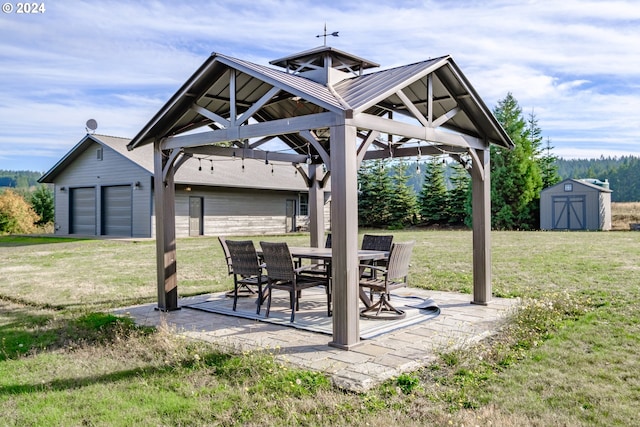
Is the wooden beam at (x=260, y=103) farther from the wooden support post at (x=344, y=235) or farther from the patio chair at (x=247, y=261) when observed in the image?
the patio chair at (x=247, y=261)

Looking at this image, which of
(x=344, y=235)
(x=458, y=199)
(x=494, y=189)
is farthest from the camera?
(x=458, y=199)

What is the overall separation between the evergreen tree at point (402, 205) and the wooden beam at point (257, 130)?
2579 cm

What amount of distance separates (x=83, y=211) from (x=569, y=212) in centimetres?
2379

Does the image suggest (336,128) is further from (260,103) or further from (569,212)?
(569,212)

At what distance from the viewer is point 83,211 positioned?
2323 centimetres

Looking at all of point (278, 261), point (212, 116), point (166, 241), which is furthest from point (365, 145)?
point (166, 241)

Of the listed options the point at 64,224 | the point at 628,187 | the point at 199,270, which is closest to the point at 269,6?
the point at 199,270

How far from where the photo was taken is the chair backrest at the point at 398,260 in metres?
6.28

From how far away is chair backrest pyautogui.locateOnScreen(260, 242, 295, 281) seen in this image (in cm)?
617

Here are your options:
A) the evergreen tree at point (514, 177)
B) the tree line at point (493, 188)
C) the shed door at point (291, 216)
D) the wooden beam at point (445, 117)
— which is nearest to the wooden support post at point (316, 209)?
the wooden beam at point (445, 117)

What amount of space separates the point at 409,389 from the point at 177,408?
175 cm

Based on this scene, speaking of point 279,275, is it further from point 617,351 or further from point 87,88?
point 87,88

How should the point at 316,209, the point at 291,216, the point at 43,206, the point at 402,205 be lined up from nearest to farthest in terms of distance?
the point at 316,209
the point at 291,216
the point at 43,206
the point at 402,205

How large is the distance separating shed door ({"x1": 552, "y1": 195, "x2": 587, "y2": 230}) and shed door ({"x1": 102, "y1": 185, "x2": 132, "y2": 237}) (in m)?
20.9
